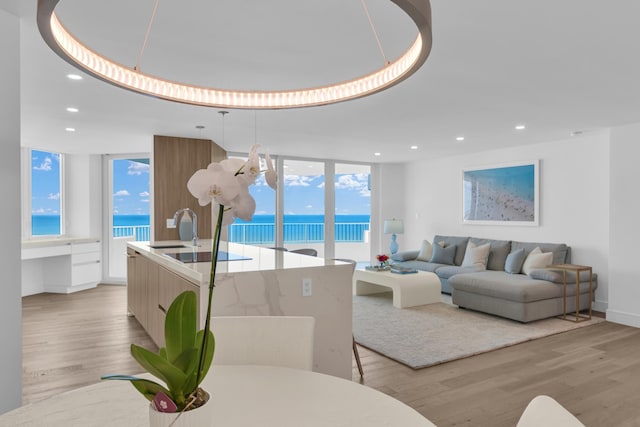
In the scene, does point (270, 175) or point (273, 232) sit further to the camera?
point (273, 232)

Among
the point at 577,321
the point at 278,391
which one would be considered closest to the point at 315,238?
the point at 577,321

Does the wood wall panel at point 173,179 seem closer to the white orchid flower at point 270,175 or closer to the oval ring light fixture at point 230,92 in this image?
the oval ring light fixture at point 230,92

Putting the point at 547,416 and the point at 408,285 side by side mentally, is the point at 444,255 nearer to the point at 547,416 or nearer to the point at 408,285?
the point at 408,285

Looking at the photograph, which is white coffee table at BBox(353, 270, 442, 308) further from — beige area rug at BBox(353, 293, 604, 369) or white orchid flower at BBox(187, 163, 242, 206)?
white orchid flower at BBox(187, 163, 242, 206)

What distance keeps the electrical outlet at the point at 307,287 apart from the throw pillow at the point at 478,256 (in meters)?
4.40

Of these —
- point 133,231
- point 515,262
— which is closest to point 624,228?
point 515,262

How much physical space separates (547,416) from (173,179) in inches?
210

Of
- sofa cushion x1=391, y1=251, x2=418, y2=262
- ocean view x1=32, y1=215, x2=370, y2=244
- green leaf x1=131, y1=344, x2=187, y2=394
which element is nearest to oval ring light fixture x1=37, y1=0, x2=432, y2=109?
green leaf x1=131, y1=344, x2=187, y2=394

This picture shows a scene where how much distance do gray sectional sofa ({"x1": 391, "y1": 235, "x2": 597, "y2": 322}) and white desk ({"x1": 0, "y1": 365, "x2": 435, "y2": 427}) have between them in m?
4.16

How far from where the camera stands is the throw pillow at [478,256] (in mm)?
6262

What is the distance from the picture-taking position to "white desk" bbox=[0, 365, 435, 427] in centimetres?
100

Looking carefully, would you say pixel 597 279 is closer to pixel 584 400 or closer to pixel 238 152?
pixel 584 400

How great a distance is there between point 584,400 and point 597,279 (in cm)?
317

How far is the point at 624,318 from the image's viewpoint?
186 inches
